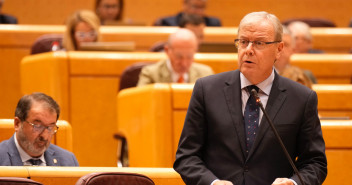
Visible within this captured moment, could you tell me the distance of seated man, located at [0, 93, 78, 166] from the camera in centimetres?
213

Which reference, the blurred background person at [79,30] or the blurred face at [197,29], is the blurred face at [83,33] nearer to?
the blurred background person at [79,30]

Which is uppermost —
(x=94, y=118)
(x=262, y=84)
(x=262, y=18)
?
(x=262, y=18)

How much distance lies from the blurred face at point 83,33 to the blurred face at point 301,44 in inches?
42.4

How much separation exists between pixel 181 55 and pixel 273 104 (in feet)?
5.42

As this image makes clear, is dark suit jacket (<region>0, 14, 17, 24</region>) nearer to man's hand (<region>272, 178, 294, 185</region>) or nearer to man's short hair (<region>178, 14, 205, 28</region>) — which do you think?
man's short hair (<region>178, 14, 205, 28</region>)

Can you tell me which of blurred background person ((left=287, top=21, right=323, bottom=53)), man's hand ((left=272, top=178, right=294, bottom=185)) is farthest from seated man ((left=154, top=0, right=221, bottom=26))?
man's hand ((left=272, top=178, right=294, bottom=185))

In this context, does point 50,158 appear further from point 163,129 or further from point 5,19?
point 5,19

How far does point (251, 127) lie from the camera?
4.81 ft

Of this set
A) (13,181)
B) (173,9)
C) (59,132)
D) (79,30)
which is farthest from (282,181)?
(173,9)

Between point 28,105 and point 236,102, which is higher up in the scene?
point 236,102

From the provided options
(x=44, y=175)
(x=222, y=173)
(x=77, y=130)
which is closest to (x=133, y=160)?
(x=77, y=130)

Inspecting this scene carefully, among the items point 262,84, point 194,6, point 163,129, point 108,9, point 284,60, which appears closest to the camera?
point 262,84

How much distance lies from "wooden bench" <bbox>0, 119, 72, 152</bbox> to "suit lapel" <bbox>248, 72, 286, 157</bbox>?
1.04 m

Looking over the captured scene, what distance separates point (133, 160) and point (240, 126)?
1.47 metres
